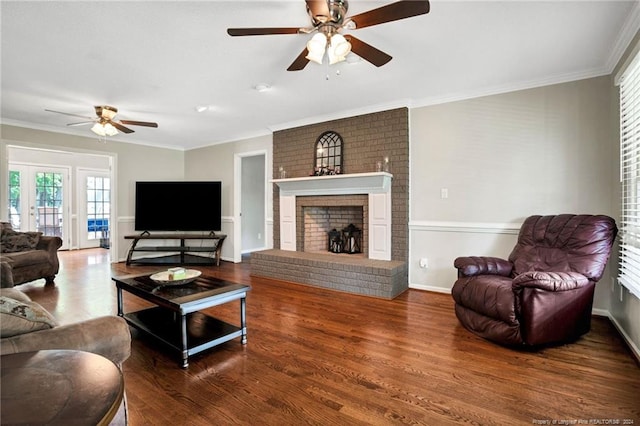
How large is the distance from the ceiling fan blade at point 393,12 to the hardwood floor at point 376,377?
2189mm

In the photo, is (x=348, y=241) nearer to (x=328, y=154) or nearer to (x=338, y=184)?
(x=338, y=184)

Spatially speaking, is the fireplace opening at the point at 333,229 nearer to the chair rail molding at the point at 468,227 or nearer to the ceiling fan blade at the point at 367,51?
the chair rail molding at the point at 468,227

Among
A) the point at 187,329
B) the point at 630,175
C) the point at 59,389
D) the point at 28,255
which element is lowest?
the point at 187,329

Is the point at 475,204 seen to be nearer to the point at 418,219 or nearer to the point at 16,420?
the point at 418,219

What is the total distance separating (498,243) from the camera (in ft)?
11.6

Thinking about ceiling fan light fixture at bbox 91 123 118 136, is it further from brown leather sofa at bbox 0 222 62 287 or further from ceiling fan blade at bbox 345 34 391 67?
ceiling fan blade at bbox 345 34 391 67

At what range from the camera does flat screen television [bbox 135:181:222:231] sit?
6117mm

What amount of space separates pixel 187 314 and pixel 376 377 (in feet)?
4.62

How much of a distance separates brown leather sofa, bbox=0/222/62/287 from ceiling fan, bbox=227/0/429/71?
4.19 m

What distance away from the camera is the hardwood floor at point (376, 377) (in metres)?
1.65

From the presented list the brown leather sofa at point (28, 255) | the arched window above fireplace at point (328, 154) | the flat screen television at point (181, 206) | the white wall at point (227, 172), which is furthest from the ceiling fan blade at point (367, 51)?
the brown leather sofa at point (28, 255)

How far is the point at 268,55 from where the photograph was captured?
110 inches

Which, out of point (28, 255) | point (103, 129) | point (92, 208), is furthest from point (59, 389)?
point (92, 208)

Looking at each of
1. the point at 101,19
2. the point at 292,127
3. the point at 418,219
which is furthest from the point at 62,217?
the point at 418,219
